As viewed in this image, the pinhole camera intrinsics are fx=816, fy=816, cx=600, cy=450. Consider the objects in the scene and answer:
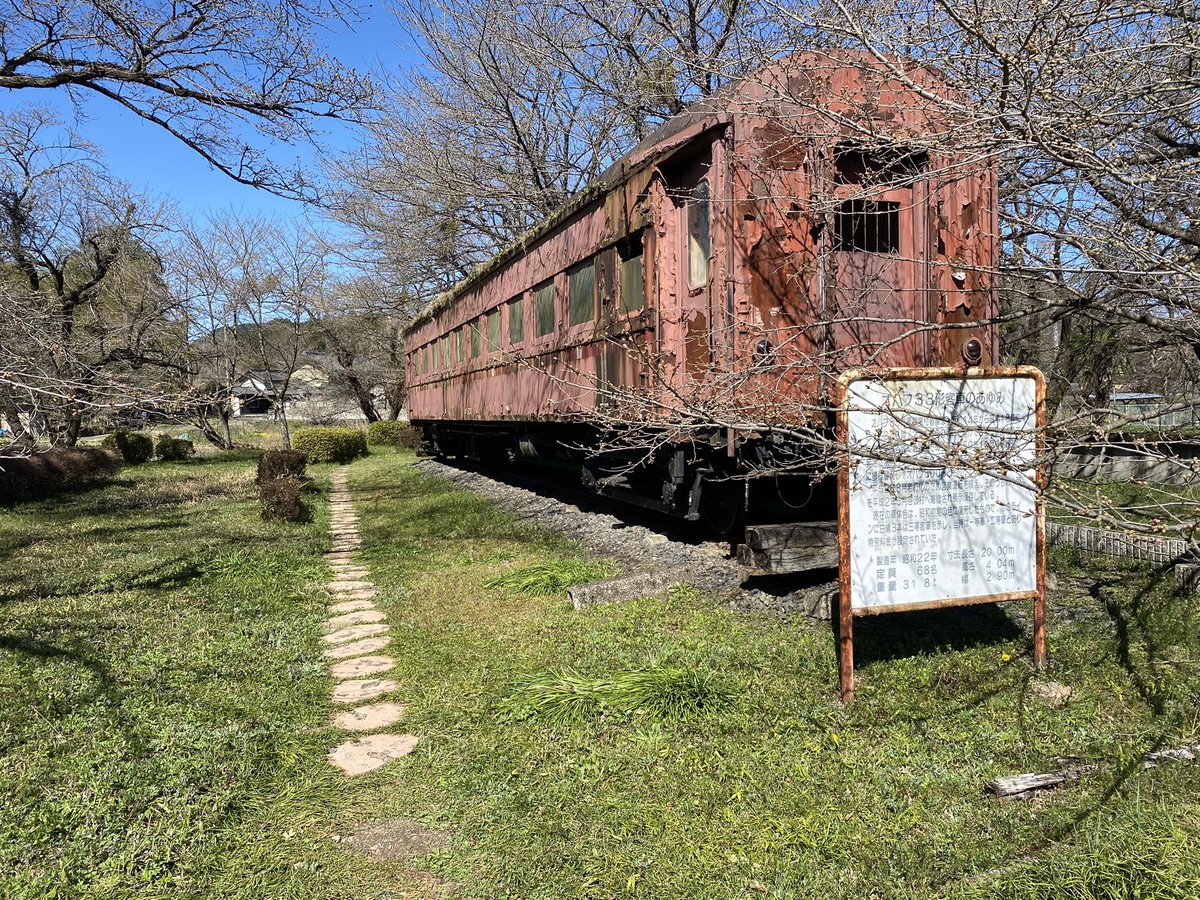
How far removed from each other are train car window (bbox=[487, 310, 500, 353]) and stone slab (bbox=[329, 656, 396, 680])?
6615 mm

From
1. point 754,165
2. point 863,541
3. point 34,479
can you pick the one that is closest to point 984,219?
point 754,165

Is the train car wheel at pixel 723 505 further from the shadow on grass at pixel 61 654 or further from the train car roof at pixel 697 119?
the shadow on grass at pixel 61 654

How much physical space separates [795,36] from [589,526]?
4739 millimetres

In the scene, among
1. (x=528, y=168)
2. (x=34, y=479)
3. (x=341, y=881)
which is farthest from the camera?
(x=528, y=168)

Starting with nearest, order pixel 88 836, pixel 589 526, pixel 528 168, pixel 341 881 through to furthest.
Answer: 1. pixel 341 881
2. pixel 88 836
3. pixel 589 526
4. pixel 528 168

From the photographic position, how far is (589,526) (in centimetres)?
832

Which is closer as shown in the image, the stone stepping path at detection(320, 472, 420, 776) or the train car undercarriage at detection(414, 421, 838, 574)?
the stone stepping path at detection(320, 472, 420, 776)

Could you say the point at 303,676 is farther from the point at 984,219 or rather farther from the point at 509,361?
the point at 509,361

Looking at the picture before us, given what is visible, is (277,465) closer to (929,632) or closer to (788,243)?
(788,243)

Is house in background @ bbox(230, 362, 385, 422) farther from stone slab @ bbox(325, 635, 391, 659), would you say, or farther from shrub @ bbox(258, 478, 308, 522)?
stone slab @ bbox(325, 635, 391, 659)

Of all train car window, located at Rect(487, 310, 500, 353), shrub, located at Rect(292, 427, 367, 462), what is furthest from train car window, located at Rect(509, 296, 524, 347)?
shrub, located at Rect(292, 427, 367, 462)

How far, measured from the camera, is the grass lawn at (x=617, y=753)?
8.02 ft

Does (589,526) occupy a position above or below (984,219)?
below

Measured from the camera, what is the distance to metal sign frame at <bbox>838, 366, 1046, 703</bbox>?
3.50 m
